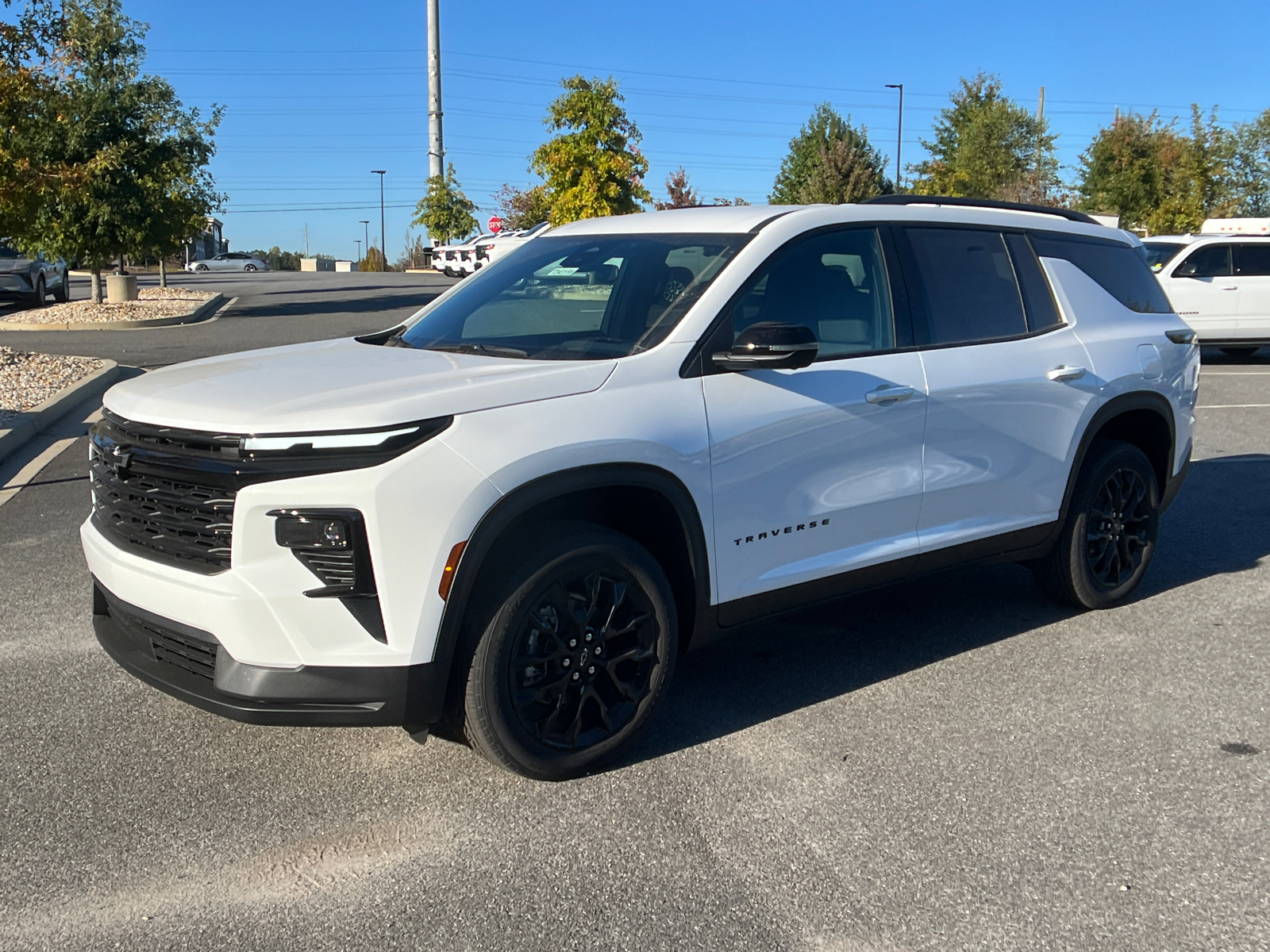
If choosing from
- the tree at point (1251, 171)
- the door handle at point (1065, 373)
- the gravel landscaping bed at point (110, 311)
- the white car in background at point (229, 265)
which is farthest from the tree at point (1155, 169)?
the white car in background at point (229, 265)

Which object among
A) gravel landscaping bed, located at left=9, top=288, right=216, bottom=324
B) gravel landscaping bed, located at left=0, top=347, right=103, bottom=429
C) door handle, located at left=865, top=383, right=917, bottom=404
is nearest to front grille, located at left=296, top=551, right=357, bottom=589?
door handle, located at left=865, top=383, right=917, bottom=404

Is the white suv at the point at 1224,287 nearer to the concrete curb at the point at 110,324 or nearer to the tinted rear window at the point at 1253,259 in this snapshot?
the tinted rear window at the point at 1253,259

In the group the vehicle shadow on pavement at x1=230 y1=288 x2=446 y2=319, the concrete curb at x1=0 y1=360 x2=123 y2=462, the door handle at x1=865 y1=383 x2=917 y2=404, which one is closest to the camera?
the door handle at x1=865 y1=383 x2=917 y2=404

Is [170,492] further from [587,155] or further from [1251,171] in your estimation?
[1251,171]

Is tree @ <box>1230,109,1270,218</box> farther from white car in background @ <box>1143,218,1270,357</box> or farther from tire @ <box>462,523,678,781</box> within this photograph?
tire @ <box>462,523,678,781</box>

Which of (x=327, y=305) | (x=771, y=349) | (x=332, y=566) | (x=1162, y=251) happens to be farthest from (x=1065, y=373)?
(x=327, y=305)

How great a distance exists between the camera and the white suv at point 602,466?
337cm

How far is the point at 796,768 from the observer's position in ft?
13.0

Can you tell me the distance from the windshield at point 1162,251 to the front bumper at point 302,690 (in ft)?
56.1

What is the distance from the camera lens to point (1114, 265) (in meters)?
5.79

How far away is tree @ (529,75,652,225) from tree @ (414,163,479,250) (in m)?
26.0

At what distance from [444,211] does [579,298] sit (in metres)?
51.4

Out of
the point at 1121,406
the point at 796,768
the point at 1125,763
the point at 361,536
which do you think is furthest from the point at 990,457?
the point at 361,536

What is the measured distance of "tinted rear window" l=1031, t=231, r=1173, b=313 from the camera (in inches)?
217
